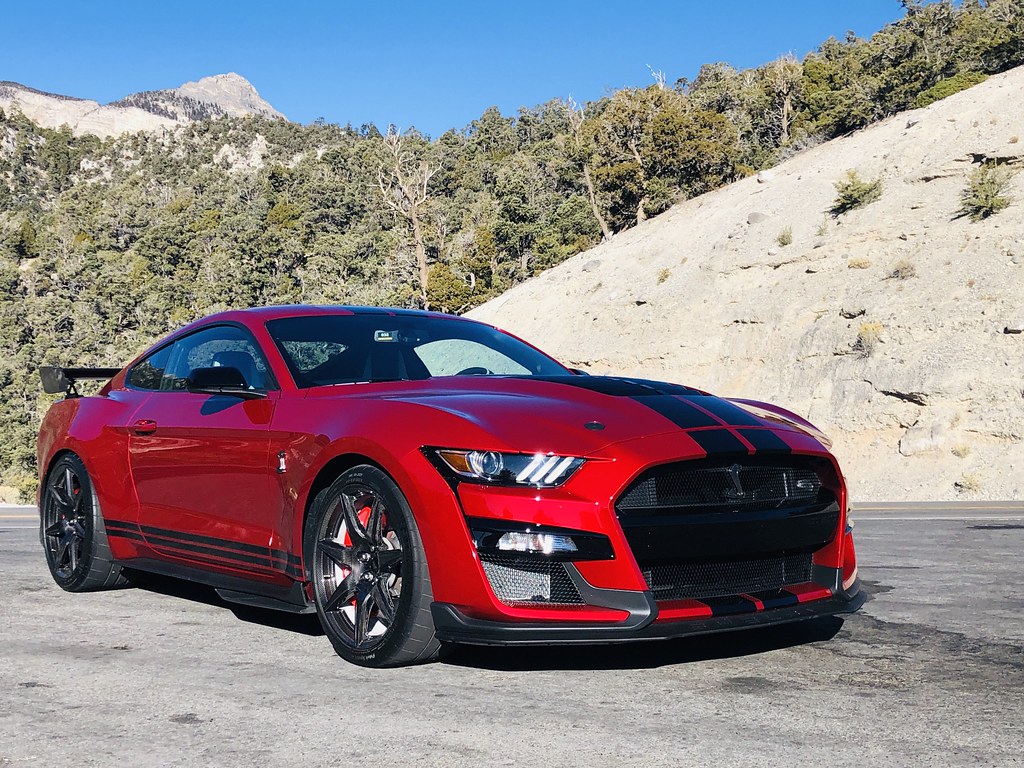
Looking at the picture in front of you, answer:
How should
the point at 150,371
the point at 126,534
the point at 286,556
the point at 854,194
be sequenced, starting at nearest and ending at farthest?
the point at 286,556, the point at 126,534, the point at 150,371, the point at 854,194

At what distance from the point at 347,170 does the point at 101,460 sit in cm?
9098

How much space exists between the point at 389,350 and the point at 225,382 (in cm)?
81

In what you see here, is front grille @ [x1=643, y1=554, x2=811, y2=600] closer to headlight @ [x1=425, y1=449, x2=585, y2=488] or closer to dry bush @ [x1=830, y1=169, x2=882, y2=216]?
headlight @ [x1=425, y1=449, x2=585, y2=488]

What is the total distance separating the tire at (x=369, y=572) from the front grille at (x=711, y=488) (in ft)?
2.65

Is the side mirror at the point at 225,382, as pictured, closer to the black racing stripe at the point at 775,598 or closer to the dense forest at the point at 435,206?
the black racing stripe at the point at 775,598

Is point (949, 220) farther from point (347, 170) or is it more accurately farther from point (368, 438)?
point (347, 170)

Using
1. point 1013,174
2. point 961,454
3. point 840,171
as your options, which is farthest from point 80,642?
point 840,171

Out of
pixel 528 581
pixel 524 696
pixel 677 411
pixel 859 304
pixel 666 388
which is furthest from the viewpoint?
pixel 859 304

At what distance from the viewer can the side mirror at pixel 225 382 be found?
507cm

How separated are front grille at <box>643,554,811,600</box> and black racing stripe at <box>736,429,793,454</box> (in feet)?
1.34

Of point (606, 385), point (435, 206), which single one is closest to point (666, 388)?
point (606, 385)

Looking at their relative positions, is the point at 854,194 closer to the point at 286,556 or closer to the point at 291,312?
the point at 291,312

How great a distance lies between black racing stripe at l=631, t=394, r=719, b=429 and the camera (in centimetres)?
431

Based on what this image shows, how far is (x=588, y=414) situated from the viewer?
429cm
